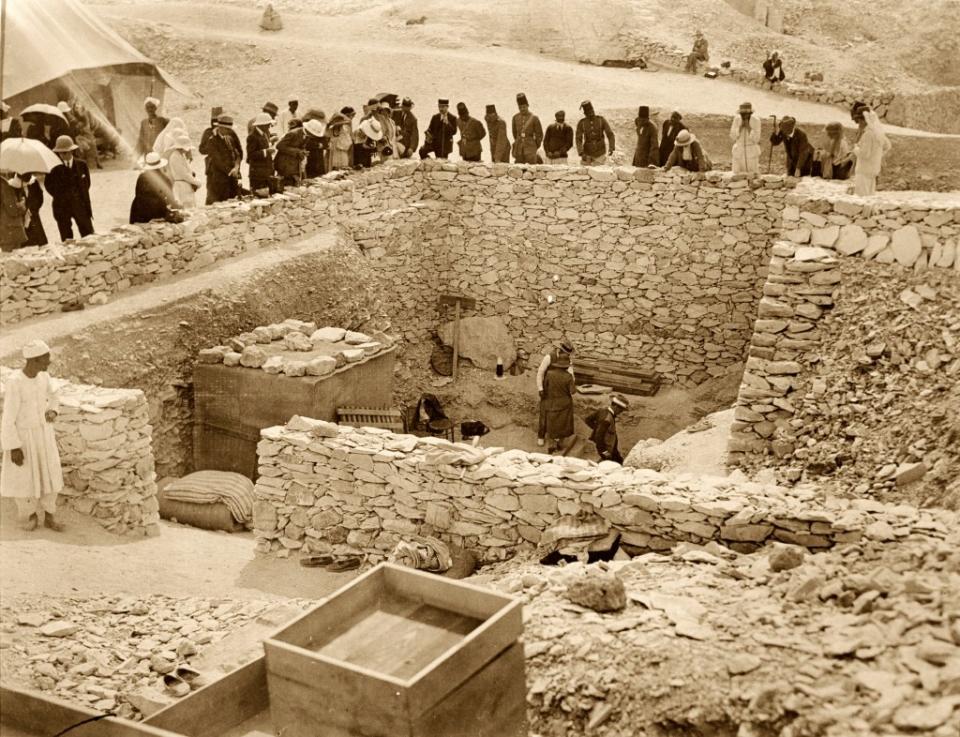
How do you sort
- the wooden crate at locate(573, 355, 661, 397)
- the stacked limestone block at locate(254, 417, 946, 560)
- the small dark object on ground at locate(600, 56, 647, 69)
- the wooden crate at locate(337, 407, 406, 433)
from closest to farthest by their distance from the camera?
1. the stacked limestone block at locate(254, 417, 946, 560)
2. the wooden crate at locate(337, 407, 406, 433)
3. the wooden crate at locate(573, 355, 661, 397)
4. the small dark object on ground at locate(600, 56, 647, 69)

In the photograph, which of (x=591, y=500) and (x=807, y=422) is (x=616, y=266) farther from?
(x=591, y=500)

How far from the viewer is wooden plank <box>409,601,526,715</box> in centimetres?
484

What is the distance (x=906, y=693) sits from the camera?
16.1 feet

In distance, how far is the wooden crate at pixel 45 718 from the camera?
4.96 m

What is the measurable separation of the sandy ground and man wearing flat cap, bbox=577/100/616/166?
9304 millimetres

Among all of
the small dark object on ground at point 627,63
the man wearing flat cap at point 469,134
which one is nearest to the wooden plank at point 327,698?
the man wearing flat cap at point 469,134

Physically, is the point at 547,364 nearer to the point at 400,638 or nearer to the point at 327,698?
the point at 400,638

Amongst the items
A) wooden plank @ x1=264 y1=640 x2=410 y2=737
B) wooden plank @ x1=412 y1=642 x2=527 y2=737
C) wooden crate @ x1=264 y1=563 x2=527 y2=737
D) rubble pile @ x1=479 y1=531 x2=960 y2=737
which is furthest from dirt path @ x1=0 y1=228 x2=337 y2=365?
wooden plank @ x1=412 y1=642 x2=527 y2=737

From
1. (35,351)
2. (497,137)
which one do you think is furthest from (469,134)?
(35,351)

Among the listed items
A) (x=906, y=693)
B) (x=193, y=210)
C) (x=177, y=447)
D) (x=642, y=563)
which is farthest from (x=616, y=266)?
(x=906, y=693)

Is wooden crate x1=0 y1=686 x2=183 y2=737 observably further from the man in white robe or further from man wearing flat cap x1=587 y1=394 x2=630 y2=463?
the man in white robe

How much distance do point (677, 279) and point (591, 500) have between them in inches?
365

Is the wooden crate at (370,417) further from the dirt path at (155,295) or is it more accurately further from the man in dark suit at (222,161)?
the man in dark suit at (222,161)

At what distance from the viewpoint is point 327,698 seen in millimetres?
5059
